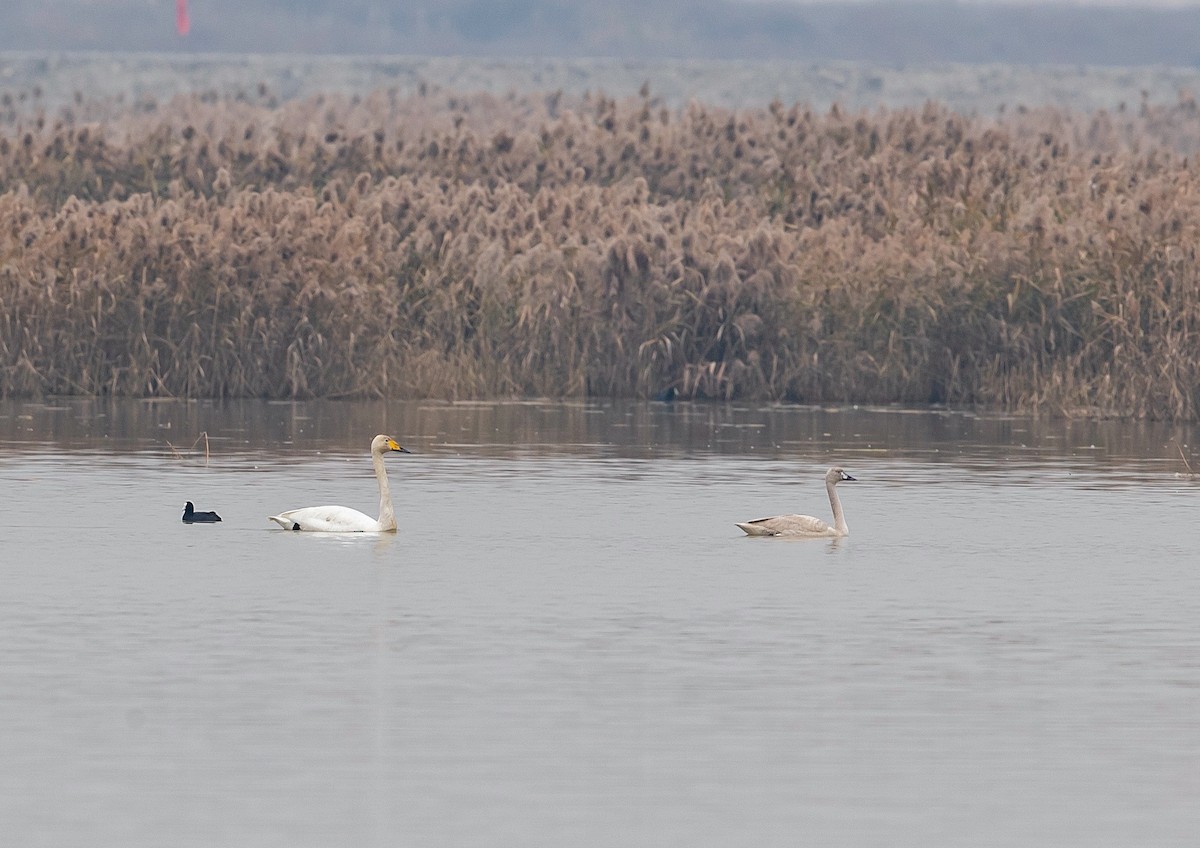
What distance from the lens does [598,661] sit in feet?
41.2

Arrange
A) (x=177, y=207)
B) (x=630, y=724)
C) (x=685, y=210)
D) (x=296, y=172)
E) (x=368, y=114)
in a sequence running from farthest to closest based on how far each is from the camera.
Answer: (x=368, y=114)
(x=296, y=172)
(x=685, y=210)
(x=177, y=207)
(x=630, y=724)

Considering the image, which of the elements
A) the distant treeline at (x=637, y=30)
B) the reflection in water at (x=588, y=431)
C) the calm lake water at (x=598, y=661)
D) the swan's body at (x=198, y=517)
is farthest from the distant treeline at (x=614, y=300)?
the distant treeline at (x=637, y=30)

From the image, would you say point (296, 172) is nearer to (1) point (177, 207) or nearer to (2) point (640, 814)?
(1) point (177, 207)

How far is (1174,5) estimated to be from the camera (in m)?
115

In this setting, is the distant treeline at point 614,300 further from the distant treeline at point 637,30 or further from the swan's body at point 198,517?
the distant treeline at point 637,30

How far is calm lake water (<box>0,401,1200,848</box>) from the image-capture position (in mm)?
9367

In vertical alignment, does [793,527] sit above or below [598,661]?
above

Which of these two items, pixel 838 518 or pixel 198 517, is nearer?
pixel 838 518

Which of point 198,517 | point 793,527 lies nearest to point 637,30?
point 198,517

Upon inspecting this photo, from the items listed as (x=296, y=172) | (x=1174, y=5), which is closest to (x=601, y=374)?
(x=296, y=172)

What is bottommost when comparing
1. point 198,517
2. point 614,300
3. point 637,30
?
point 198,517

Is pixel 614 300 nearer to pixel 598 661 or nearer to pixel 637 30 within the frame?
pixel 598 661

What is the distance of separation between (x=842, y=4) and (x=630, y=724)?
104 m

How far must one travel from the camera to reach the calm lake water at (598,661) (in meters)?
9.37
